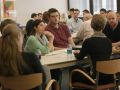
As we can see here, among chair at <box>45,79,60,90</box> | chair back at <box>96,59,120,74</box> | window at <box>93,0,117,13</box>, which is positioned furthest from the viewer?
window at <box>93,0,117,13</box>

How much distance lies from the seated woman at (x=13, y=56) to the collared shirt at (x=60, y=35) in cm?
252

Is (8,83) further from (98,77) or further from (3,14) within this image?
(3,14)

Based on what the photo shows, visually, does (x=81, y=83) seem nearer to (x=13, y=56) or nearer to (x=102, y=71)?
(x=102, y=71)

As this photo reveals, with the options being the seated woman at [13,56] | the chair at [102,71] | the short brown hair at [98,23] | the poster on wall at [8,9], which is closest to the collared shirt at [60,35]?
the short brown hair at [98,23]

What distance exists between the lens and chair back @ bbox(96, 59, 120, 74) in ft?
11.0

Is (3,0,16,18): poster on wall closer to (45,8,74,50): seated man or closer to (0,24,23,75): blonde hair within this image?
(45,8,74,50): seated man

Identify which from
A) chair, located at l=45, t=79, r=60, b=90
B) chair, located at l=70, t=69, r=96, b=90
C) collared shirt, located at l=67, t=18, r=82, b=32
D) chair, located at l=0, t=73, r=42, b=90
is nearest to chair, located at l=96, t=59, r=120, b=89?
chair, located at l=70, t=69, r=96, b=90

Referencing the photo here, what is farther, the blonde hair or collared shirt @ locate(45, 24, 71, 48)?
collared shirt @ locate(45, 24, 71, 48)

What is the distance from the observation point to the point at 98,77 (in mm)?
3467

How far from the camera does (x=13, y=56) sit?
2648 mm

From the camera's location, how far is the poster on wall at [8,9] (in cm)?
988

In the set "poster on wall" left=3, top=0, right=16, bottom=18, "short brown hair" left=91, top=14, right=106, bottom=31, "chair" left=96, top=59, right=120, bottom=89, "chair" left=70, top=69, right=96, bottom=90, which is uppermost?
"poster on wall" left=3, top=0, right=16, bottom=18

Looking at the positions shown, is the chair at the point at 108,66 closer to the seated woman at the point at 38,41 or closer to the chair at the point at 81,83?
the chair at the point at 81,83

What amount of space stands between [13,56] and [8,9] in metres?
7.62
